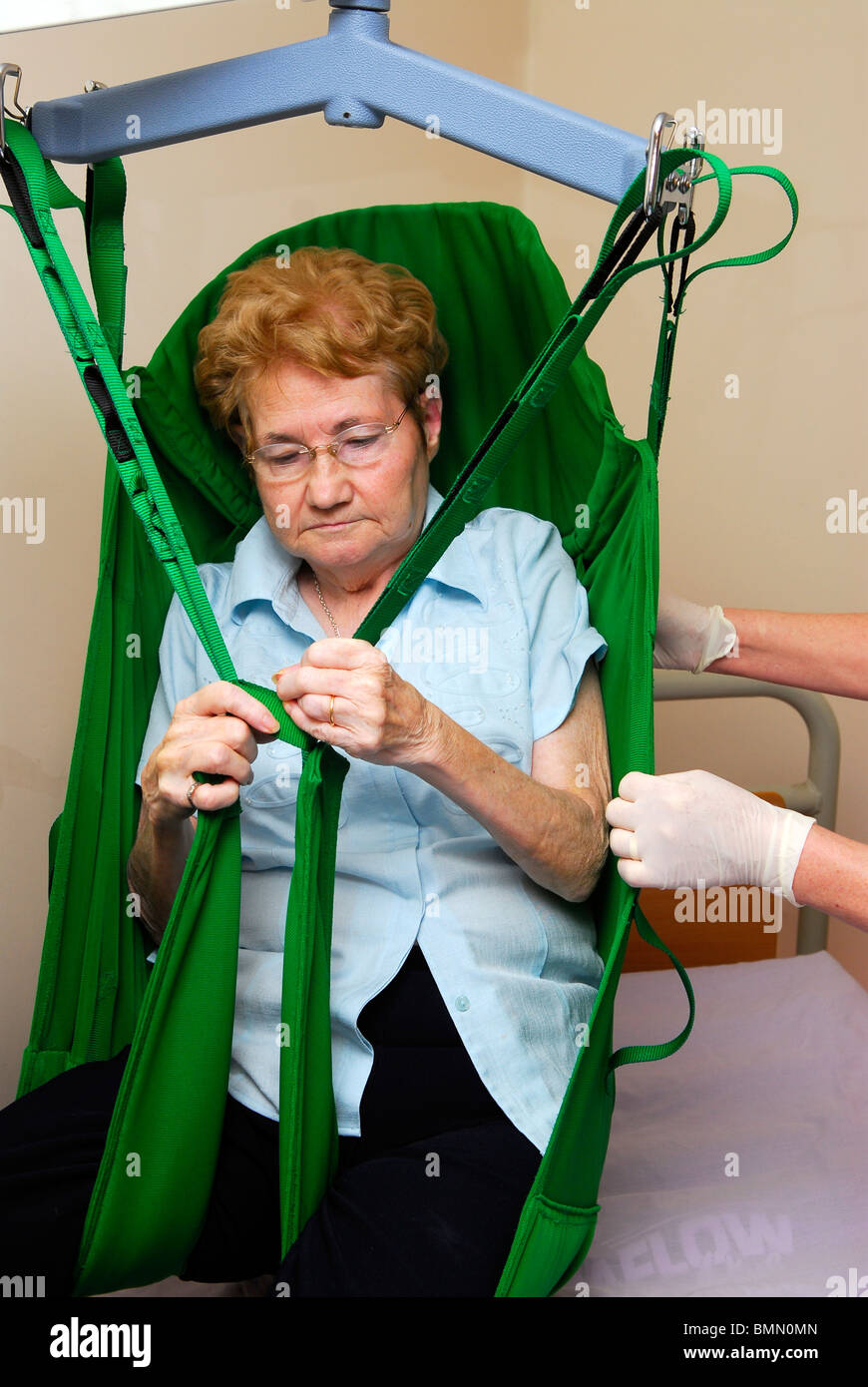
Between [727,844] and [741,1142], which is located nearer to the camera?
[727,844]

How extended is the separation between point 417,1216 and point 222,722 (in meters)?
0.43

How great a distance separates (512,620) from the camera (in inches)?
51.8

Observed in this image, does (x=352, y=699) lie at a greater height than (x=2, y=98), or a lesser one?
lesser

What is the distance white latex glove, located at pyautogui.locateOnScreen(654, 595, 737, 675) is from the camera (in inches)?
59.6

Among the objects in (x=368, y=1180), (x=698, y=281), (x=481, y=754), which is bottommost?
(x=368, y=1180)

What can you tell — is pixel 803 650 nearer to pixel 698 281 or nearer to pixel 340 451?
pixel 340 451

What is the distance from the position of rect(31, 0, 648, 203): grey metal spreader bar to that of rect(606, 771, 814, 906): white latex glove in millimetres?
521

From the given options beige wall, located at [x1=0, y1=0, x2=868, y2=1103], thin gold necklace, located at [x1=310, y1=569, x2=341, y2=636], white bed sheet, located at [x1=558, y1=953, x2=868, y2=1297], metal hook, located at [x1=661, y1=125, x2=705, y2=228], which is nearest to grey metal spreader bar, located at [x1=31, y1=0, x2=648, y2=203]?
metal hook, located at [x1=661, y1=125, x2=705, y2=228]

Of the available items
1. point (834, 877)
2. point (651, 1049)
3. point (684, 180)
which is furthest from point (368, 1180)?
point (684, 180)

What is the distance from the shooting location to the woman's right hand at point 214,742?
100 centimetres

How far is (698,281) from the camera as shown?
246 centimetres

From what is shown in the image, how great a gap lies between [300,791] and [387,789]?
254 mm

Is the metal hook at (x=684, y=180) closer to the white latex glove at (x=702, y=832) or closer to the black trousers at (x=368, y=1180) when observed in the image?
the white latex glove at (x=702, y=832)

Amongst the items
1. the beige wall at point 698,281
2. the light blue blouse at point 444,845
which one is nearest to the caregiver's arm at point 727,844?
the light blue blouse at point 444,845
